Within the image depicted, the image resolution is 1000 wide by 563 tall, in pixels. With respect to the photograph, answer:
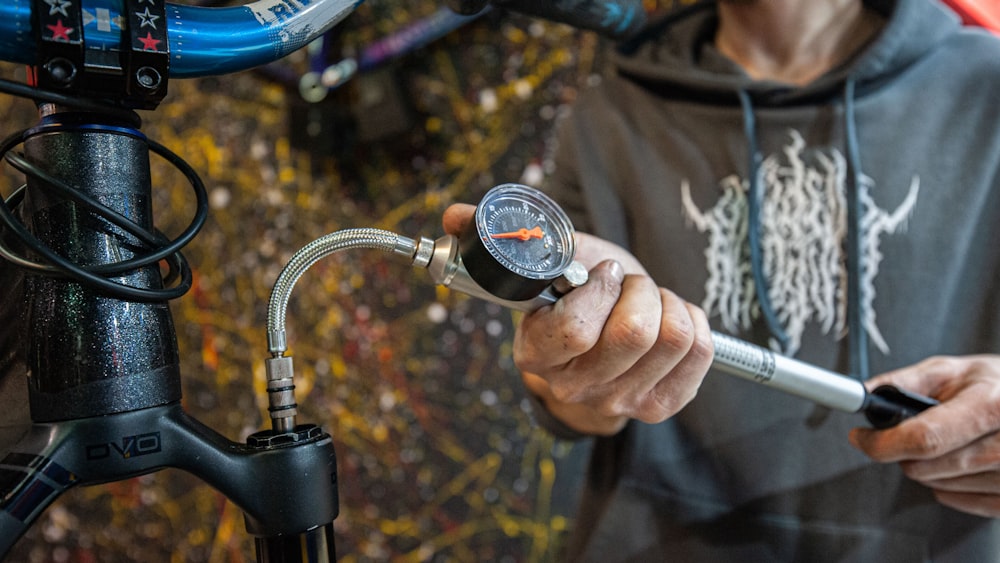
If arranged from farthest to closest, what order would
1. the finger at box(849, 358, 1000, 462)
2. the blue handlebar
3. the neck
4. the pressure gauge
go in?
the neck < the finger at box(849, 358, 1000, 462) < the pressure gauge < the blue handlebar

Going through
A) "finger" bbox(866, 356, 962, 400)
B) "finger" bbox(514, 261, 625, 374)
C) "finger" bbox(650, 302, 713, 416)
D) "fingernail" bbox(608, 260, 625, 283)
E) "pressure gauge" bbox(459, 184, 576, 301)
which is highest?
"pressure gauge" bbox(459, 184, 576, 301)

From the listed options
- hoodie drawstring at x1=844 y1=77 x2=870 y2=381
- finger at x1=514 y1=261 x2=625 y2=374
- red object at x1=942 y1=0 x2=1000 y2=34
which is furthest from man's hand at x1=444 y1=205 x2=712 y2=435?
red object at x1=942 y1=0 x2=1000 y2=34

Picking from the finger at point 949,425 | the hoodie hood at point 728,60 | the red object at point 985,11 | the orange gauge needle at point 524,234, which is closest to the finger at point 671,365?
the orange gauge needle at point 524,234

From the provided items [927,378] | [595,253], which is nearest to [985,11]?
[927,378]

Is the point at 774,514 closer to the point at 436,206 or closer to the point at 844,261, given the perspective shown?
the point at 844,261

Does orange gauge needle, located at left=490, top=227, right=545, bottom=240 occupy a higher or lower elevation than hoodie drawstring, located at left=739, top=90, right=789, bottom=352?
higher

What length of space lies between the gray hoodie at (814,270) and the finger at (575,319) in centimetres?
40

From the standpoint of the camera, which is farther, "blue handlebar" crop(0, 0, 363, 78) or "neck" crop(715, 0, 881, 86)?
"neck" crop(715, 0, 881, 86)

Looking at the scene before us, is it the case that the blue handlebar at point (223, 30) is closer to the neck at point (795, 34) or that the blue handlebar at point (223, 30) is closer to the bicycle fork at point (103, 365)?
the bicycle fork at point (103, 365)

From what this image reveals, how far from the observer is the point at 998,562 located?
0.70 metres

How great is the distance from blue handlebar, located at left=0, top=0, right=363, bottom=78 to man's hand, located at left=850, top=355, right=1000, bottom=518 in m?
0.59

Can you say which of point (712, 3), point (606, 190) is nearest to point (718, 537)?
point (606, 190)

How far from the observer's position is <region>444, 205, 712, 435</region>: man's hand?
1.46 feet

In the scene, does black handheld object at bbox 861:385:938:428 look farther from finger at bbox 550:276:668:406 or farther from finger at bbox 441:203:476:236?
finger at bbox 441:203:476:236
